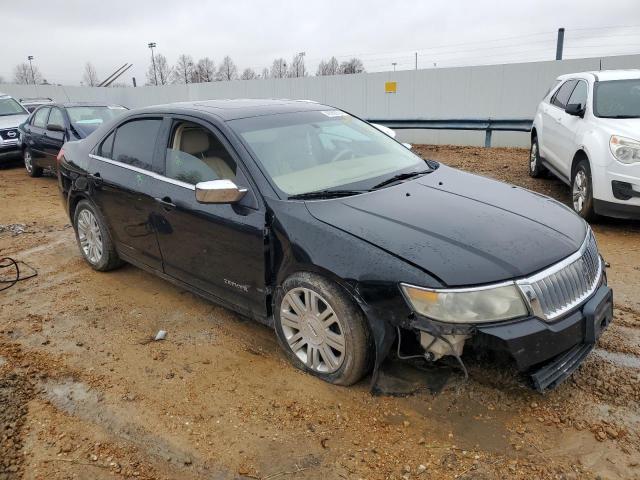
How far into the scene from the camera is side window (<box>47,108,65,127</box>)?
32.5 feet

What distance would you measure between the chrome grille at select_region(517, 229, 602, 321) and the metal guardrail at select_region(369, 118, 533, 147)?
8.37 meters

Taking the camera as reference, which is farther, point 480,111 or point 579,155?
point 480,111

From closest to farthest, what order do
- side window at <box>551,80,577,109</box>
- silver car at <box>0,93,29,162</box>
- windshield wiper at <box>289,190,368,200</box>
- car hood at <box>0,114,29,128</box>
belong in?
windshield wiper at <box>289,190,368,200</box>, side window at <box>551,80,577,109</box>, silver car at <box>0,93,29,162</box>, car hood at <box>0,114,29,128</box>

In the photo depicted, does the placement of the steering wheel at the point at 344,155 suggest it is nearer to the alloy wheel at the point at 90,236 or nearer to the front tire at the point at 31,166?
the alloy wheel at the point at 90,236

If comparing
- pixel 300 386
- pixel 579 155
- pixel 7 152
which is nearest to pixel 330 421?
pixel 300 386

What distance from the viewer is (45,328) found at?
404 centimetres

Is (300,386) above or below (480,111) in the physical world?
below

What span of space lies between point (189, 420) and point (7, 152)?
11.7 metres

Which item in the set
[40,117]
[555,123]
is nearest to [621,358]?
[555,123]

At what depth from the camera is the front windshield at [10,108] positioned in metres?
12.8

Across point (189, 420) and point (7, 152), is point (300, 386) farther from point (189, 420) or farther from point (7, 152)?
point (7, 152)

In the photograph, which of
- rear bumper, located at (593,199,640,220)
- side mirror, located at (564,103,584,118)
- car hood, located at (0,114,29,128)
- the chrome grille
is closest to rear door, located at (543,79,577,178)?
side mirror, located at (564,103,584,118)

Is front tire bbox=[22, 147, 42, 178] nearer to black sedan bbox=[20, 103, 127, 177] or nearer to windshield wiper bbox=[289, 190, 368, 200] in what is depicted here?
black sedan bbox=[20, 103, 127, 177]

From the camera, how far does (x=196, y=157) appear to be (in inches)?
147
